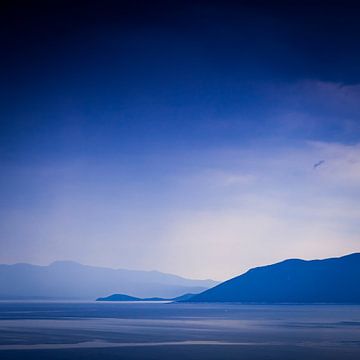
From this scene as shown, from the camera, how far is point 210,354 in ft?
133

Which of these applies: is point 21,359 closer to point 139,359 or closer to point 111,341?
point 139,359

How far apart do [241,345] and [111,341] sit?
1164 centimetres

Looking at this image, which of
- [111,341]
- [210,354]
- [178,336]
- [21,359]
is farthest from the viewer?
[178,336]

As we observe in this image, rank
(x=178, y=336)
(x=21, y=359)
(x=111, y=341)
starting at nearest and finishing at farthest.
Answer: (x=21, y=359), (x=111, y=341), (x=178, y=336)

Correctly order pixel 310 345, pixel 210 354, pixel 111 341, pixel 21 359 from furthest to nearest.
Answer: pixel 111 341, pixel 310 345, pixel 210 354, pixel 21 359

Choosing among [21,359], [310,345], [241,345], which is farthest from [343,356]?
[21,359]

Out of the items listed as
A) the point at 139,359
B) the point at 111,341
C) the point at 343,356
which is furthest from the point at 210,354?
the point at 111,341

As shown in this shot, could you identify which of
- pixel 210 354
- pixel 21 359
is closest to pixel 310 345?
pixel 210 354

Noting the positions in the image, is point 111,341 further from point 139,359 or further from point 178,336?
point 139,359

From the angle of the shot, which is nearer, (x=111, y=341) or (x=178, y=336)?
(x=111, y=341)

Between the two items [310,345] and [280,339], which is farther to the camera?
[280,339]

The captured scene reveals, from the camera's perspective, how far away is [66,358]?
124 feet

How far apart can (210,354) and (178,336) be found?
17.4 m

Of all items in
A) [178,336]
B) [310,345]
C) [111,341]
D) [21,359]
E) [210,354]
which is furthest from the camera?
[178,336]
